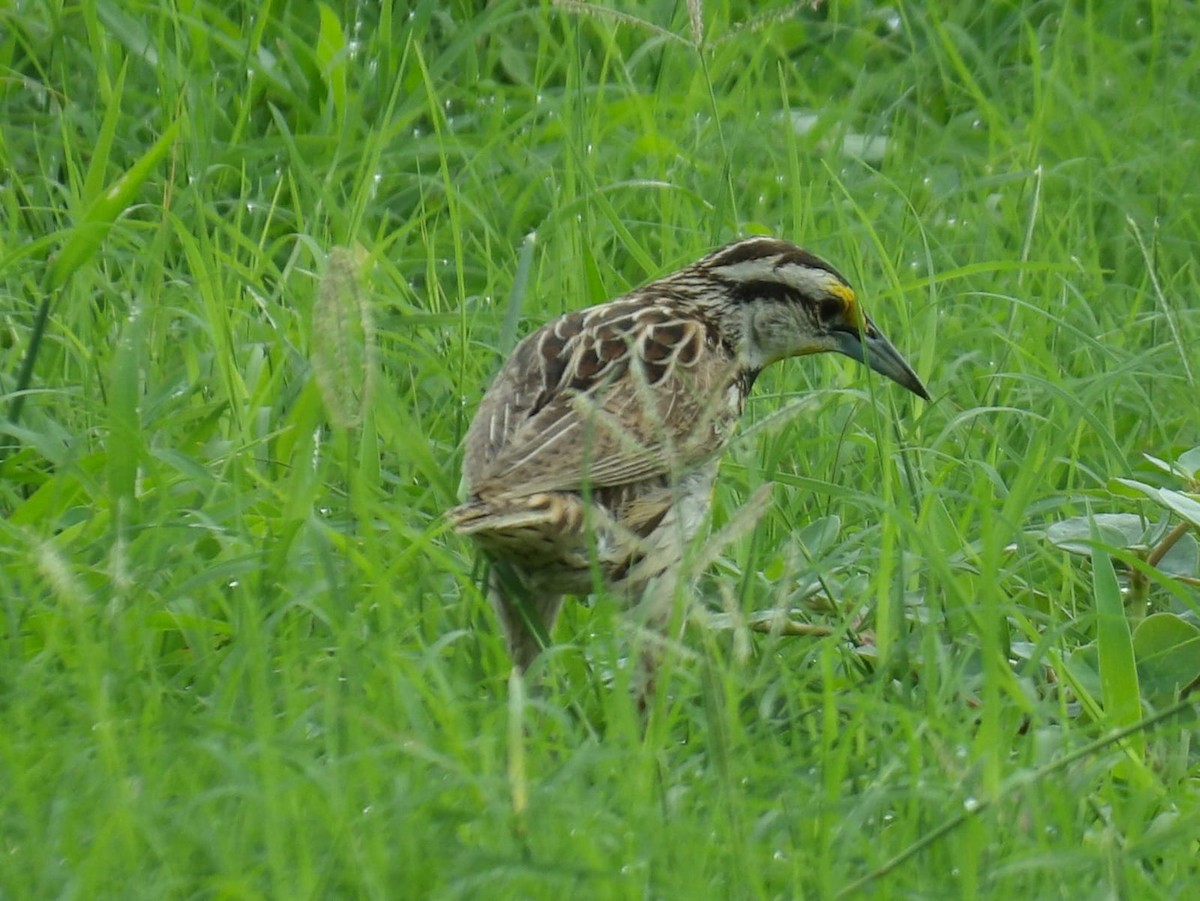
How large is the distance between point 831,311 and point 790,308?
11 cm

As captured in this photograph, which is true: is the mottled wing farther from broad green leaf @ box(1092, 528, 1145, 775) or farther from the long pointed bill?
broad green leaf @ box(1092, 528, 1145, 775)

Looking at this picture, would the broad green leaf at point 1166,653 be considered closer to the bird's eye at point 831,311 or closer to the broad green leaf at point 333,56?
the bird's eye at point 831,311

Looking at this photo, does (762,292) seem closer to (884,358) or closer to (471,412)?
(884,358)

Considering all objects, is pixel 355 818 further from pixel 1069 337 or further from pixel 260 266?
pixel 1069 337

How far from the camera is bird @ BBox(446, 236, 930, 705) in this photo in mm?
5129

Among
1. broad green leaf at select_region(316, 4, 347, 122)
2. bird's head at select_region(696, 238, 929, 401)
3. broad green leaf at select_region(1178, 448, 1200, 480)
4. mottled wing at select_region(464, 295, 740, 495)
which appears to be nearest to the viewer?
mottled wing at select_region(464, 295, 740, 495)

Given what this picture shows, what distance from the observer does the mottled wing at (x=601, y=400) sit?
5316 mm

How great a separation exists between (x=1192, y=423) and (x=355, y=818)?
12.3 feet

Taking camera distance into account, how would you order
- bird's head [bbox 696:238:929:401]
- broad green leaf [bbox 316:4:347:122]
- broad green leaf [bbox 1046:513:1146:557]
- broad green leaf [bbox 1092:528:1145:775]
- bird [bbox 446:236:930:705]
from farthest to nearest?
broad green leaf [bbox 316:4:347:122], bird's head [bbox 696:238:929:401], broad green leaf [bbox 1046:513:1146:557], bird [bbox 446:236:930:705], broad green leaf [bbox 1092:528:1145:775]

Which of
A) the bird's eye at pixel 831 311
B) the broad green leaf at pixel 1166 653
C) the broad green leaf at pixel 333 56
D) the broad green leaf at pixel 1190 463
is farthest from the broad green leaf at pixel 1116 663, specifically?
the broad green leaf at pixel 333 56

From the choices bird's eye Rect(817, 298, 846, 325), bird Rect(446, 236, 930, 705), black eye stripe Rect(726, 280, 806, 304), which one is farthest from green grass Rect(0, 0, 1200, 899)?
black eye stripe Rect(726, 280, 806, 304)

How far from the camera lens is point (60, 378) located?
6363 millimetres

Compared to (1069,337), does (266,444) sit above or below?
above

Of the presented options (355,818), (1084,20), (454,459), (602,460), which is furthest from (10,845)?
(1084,20)
